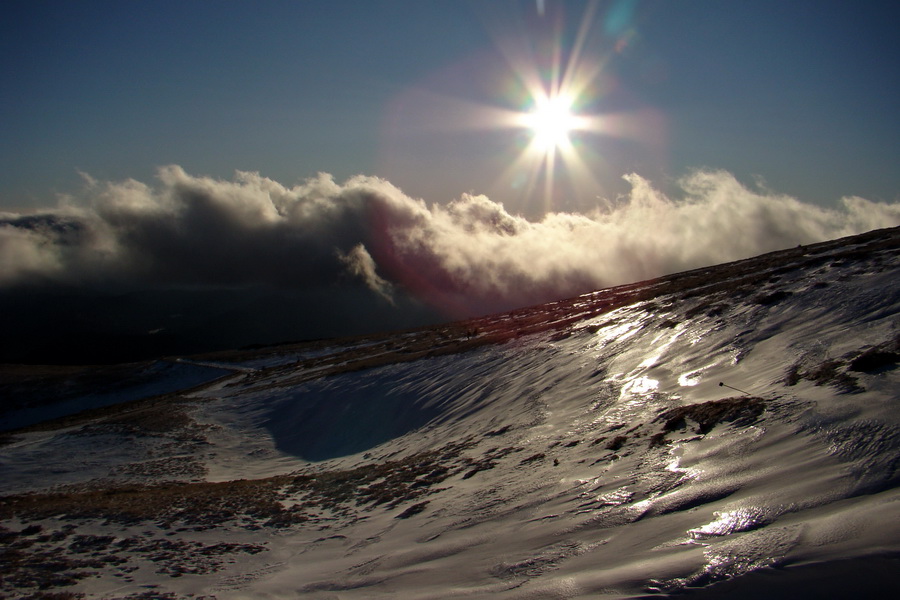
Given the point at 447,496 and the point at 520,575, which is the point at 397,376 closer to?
the point at 447,496

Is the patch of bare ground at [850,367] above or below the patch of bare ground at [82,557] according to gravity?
above

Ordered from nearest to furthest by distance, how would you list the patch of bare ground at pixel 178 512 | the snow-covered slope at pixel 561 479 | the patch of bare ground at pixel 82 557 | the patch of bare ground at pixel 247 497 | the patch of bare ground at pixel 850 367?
1. the snow-covered slope at pixel 561 479
2. the patch of bare ground at pixel 82 557
3. the patch of bare ground at pixel 850 367
4. the patch of bare ground at pixel 178 512
5. the patch of bare ground at pixel 247 497

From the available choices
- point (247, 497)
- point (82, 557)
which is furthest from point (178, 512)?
point (82, 557)

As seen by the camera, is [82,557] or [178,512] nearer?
[82,557]

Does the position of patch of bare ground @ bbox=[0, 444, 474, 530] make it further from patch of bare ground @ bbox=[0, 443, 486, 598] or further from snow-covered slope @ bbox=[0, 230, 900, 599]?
snow-covered slope @ bbox=[0, 230, 900, 599]

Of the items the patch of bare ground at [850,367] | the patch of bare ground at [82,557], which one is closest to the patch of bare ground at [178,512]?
the patch of bare ground at [82,557]

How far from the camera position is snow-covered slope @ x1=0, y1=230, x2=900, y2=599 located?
7.30m

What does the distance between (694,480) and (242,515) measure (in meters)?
13.3

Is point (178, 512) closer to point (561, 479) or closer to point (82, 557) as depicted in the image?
point (82, 557)

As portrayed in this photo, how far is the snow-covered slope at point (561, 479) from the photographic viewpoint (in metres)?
7.30

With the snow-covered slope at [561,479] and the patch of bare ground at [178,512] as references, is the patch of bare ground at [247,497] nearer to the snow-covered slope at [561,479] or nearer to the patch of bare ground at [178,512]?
the patch of bare ground at [178,512]

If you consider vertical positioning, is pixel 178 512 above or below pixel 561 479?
above

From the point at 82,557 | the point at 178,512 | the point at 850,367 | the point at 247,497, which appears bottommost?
the point at 82,557

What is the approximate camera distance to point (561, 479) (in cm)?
1303
